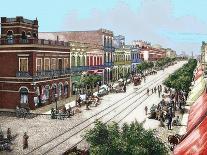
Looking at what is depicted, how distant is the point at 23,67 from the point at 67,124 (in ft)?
41.4

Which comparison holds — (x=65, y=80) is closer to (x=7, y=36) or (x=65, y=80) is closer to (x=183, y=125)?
(x=7, y=36)

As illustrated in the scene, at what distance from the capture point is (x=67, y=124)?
3881cm

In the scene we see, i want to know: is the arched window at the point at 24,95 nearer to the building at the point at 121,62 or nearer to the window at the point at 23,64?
the window at the point at 23,64

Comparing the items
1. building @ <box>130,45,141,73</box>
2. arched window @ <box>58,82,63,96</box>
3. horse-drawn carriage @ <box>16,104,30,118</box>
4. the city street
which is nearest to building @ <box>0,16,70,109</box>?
arched window @ <box>58,82,63,96</box>

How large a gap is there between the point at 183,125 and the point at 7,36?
25.1 meters

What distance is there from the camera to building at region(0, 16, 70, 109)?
47.8 m

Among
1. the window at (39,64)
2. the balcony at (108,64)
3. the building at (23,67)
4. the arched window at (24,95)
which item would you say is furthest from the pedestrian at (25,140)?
the balcony at (108,64)

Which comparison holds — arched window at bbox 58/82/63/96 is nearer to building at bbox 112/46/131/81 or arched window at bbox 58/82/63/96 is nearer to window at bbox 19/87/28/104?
window at bbox 19/87/28/104

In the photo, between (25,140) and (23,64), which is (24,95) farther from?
(25,140)

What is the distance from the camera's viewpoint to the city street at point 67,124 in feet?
100

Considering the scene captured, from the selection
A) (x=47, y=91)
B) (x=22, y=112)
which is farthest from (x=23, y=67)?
(x=22, y=112)

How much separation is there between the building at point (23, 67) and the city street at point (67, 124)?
17.5 feet

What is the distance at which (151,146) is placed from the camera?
17.9m

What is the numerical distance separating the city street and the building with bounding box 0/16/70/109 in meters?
5.32
